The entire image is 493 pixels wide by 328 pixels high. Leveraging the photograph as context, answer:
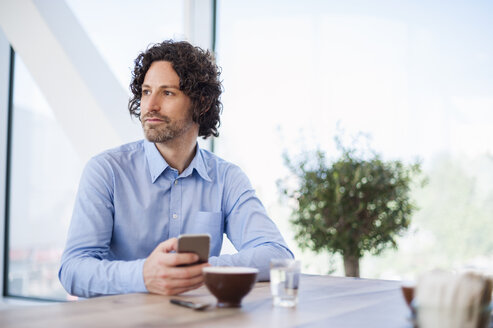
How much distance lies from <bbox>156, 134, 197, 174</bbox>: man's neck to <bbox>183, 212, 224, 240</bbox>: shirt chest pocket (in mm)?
223

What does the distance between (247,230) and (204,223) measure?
7.4 inches

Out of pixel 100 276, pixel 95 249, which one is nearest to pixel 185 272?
pixel 100 276

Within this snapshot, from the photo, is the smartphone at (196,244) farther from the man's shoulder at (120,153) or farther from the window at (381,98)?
the window at (381,98)

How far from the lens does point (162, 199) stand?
203cm

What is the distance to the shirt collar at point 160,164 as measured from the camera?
2033 mm

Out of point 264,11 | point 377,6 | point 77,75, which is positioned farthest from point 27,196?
point 377,6

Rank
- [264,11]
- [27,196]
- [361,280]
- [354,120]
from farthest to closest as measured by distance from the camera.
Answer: [27,196], [264,11], [354,120], [361,280]

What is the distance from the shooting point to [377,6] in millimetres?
3623

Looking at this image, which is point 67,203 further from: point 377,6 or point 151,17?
point 377,6

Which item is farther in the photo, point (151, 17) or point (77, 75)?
point (151, 17)

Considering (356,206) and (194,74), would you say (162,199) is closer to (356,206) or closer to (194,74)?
(194,74)

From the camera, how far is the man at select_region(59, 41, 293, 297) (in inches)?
66.5

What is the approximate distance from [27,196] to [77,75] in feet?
5.53

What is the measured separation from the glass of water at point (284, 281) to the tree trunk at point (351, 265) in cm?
208
